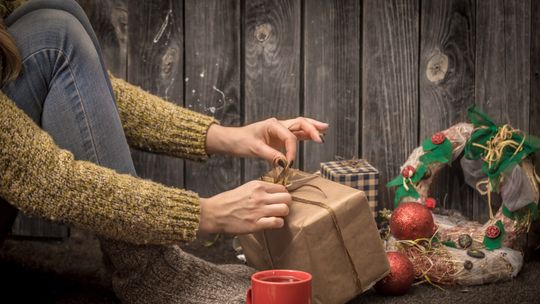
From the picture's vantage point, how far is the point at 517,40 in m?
1.77

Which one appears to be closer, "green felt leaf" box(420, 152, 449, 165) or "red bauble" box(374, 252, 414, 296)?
"red bauble" box(374, 252, 414, 296)

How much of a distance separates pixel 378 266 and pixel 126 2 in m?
1.14

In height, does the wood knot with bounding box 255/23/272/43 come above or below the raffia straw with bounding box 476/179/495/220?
above

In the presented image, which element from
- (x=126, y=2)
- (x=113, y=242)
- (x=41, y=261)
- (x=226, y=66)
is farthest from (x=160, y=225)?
(x=126, y=2)

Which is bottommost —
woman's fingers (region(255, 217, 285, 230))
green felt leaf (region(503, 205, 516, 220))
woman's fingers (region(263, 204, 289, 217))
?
green felt leaf (region(503, 205, 516, 220))

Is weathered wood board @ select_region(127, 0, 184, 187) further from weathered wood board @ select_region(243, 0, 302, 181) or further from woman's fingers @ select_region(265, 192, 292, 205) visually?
woman's fingers @ select_region(265, 192, 292, 205)

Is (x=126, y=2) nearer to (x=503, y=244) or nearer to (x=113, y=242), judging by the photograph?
(x=113, y=242)

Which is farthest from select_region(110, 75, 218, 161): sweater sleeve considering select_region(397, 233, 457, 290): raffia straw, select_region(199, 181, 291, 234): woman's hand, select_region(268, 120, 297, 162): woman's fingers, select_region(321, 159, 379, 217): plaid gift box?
select_region(397, 233, 457, 290): raffia straw

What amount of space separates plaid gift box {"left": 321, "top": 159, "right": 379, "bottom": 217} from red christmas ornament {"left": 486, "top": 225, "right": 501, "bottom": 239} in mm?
282

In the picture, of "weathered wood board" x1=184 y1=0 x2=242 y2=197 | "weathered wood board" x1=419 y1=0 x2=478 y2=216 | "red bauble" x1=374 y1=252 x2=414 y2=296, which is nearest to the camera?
"red bauble" x1=374 y1=252 x2=414 y2=296

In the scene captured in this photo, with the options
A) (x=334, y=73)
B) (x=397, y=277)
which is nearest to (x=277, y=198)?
(x=397, y=277)

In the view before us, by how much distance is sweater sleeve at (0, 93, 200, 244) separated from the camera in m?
1.04

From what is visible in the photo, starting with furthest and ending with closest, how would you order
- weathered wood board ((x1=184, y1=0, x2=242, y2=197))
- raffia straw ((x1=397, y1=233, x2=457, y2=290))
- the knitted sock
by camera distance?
weathered wood board ((x1=184, y1=0, x2=242, y2=197))
raffia straw ((x1=397, y1=233, x2=457, y2=290))
the knitted sock

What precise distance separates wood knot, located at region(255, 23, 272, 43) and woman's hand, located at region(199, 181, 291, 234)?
2.82 feet
